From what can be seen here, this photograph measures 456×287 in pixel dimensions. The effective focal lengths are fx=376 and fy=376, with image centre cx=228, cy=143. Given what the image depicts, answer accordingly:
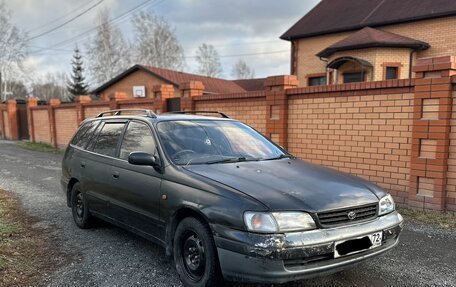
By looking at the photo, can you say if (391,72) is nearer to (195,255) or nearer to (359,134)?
(359,134)

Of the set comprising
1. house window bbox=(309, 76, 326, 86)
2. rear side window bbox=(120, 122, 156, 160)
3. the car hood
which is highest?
house window bbox=(309, 76, 326, 86)

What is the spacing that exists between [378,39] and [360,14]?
397cm

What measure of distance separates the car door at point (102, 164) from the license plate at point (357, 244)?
9.04 ft

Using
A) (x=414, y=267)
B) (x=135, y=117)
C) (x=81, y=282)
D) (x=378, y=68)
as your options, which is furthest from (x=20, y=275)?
(x=378, y=68)

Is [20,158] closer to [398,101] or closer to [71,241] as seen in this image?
[71,241]

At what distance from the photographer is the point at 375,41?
1570cm

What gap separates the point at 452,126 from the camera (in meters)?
5.73

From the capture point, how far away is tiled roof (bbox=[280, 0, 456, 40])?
54.2ft

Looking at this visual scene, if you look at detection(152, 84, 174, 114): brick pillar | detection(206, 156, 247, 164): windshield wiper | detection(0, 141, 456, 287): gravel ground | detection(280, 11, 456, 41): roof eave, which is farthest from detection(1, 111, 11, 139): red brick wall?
detection(206, 156, 247, 164): windshield wiper

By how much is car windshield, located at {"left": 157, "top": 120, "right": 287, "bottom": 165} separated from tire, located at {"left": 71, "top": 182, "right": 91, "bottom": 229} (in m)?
1.89

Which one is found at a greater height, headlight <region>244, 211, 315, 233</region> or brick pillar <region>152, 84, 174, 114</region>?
brick pillar <region>152, 84, 174, 114</region>

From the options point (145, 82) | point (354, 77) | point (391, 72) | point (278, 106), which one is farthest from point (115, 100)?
point (145, 82)

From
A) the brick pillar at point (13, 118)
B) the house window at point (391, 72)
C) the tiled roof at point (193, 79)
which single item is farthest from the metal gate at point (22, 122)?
the house window at point (391, 72)

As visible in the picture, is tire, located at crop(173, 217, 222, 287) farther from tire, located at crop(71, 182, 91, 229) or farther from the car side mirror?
tire, located at crop(71, 182, 91, 229)
